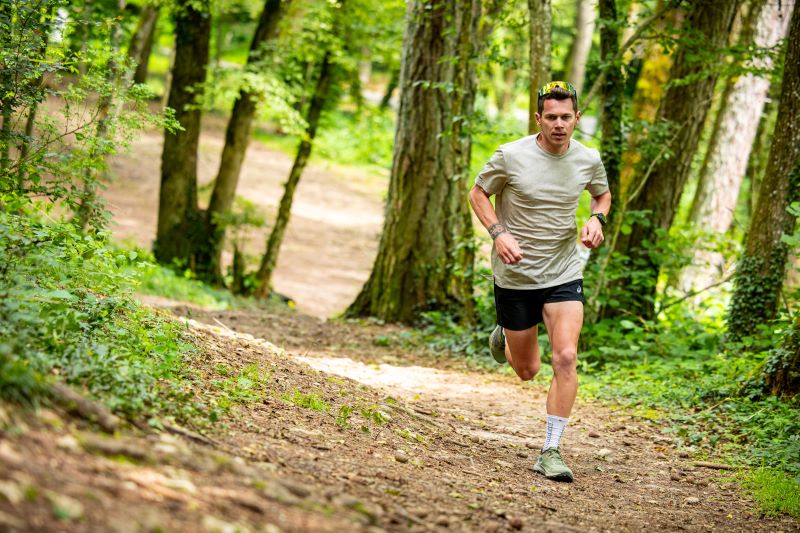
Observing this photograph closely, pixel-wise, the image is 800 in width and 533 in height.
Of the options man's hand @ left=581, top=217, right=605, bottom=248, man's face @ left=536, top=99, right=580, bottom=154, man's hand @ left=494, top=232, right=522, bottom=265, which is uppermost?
man's face @ left=536, top=99, right=580, bottom=154

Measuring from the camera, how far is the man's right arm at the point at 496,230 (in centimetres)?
546

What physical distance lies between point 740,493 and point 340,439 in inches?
105

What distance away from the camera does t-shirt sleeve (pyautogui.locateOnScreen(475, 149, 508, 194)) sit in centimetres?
569

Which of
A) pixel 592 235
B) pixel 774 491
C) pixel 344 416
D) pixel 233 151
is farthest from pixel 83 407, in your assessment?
pixel 233 151

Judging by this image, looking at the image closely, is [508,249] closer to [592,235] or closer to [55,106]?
[592,235]

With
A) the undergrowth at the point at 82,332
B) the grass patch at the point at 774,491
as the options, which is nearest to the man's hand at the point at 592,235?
the grass patch at the point at 774,491

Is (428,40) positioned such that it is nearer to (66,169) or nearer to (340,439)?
(66,169)

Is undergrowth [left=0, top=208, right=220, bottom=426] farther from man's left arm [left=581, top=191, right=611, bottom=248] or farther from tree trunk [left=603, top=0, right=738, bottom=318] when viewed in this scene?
tree trunk [left=603, top=0, right=738, bottom=318]

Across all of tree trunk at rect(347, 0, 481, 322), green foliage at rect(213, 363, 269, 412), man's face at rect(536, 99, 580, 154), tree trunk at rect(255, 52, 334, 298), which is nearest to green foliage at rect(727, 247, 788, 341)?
tree trunk at rect(347, 0, 481, 322)

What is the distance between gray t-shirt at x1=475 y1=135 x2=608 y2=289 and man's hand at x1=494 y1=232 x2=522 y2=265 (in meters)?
0.24

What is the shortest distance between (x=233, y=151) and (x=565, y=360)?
489 inches

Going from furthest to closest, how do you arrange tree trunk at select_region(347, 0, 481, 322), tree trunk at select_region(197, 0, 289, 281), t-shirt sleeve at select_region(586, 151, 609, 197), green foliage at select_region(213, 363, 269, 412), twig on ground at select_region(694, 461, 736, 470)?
1. tree trunk at select_region(197, 0, 289, 281)
2. tree trunk at select_region(347, 0, 481, 322)
3. twig on ground at select_region(694, 461, 736, 470)
4. t-shirt sleeve at select_region(586, 151, 609, 197)
5. green foliage at select_region(213, 363, 269, 412)

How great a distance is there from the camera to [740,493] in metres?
5.55

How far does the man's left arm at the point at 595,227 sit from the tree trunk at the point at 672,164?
5061 mm
